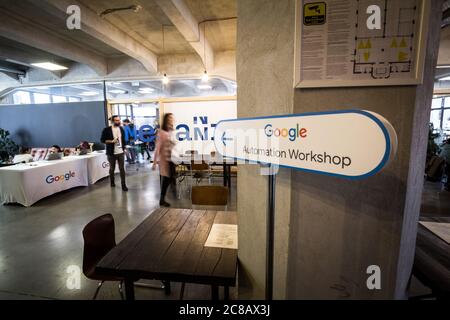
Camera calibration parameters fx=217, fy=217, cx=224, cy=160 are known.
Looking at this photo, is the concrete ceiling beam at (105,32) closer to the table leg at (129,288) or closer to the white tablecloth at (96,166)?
the white tablecloth at (96,166)

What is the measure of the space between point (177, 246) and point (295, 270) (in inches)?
28.3

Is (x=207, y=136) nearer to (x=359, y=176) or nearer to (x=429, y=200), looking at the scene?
(x=429, y=200)

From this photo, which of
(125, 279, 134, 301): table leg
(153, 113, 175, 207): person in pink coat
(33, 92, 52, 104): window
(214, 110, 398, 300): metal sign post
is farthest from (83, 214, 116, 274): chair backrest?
(33, 92, 52, 104): window

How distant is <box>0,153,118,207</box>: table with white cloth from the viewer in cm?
387

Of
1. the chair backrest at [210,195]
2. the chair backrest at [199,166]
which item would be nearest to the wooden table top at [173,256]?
the chair backrest at [210,195]

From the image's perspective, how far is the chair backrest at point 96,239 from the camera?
1.61 meters

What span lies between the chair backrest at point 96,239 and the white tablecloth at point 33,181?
3276 millimetres

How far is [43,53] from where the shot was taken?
6.24 meters

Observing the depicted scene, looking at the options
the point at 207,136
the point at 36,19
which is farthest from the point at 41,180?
the point at 207,136

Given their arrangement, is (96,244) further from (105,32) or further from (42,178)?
(105,32)

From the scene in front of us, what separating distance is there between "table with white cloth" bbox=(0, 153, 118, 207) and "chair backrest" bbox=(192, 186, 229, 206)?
351cm

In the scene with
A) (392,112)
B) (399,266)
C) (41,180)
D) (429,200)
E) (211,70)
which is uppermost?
(211,70)

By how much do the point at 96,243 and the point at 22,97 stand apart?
10320 mm

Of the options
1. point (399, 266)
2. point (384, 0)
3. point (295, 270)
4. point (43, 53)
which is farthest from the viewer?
point (43, 53)
